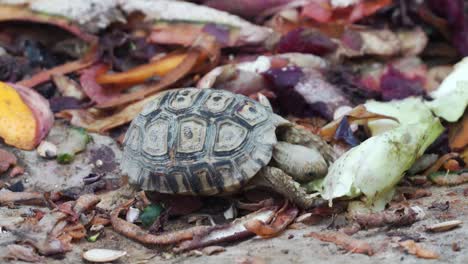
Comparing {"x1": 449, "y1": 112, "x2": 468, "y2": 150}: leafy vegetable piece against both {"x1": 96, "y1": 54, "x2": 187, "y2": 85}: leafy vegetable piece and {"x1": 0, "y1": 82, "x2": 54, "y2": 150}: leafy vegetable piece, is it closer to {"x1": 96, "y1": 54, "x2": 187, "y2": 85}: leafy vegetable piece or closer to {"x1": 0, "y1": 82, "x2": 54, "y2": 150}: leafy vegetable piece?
{"x1": 96, "y1": 54, "x2": 187, "y2": 85}: leafy vegetable piece

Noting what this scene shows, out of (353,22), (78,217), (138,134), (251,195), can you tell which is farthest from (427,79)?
(78,217)

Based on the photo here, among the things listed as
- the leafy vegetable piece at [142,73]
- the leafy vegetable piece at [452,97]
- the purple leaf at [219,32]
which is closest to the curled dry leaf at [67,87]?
the leafy vegetable piece at [142,73]

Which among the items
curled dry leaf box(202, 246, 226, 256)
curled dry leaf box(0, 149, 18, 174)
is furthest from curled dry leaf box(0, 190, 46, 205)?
curled dry leaf box(202, 246, 226, 256)

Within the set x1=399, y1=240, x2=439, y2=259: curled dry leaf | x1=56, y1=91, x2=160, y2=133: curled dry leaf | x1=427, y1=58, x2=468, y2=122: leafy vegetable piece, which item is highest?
x1=427, y1=58, x2=468, y2=122: leafy vegetable piece

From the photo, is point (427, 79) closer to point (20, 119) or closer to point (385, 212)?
point (385, 212)

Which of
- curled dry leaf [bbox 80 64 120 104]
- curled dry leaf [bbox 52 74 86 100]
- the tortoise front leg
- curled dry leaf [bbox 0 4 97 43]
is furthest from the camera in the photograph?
curled dry leaf [bbox 0 4 97 43]

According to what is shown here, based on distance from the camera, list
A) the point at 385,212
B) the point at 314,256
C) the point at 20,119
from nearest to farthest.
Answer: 1. the point at 314,256
2. the point at 385,212
3. the point at 20,119
